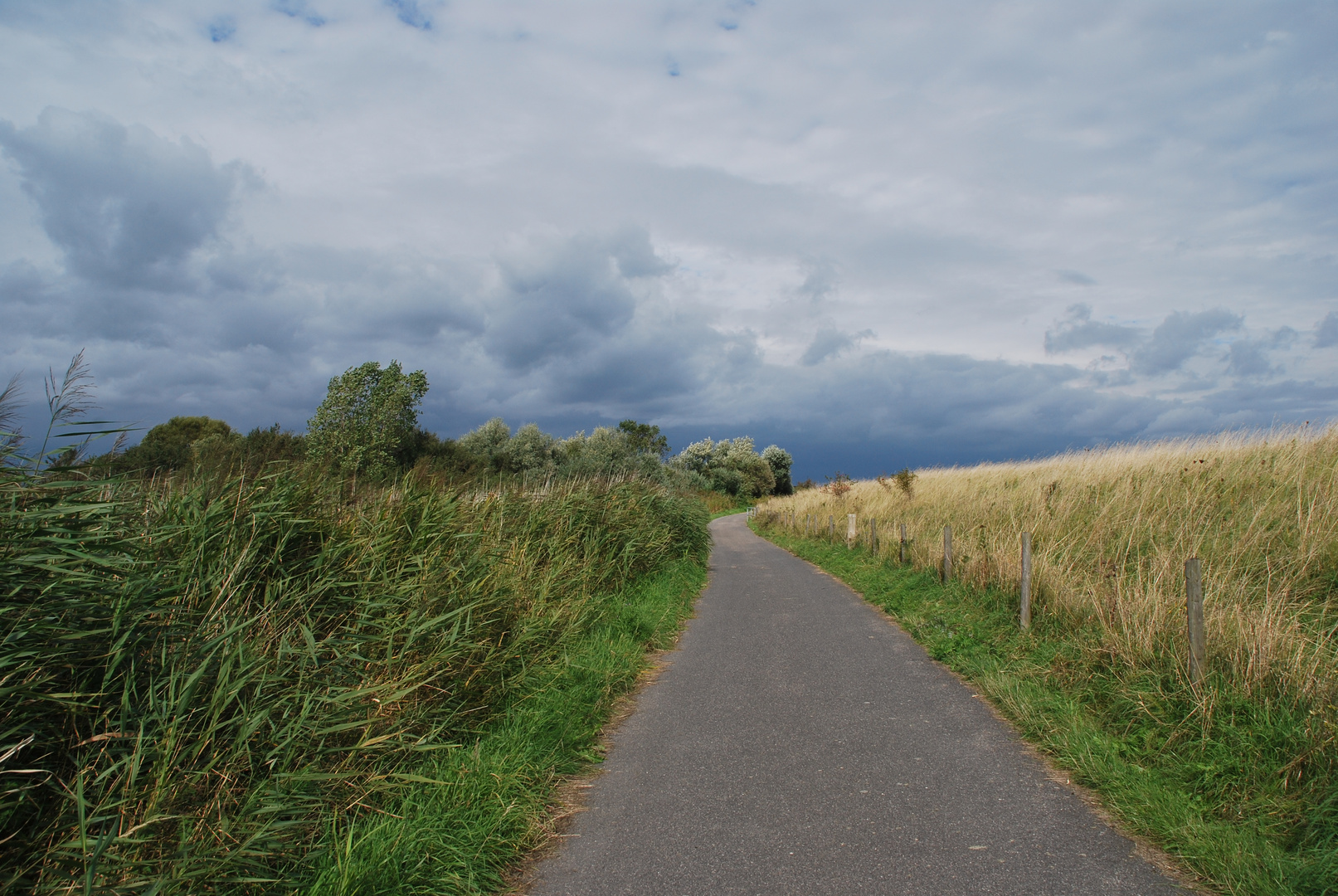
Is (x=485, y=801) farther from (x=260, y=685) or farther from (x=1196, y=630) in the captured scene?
(x=1196, y=630)

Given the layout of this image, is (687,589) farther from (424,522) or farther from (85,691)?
(85,691)

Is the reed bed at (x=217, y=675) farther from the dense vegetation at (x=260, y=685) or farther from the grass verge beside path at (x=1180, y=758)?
the grass verge beside path at (x=1180, y=758)

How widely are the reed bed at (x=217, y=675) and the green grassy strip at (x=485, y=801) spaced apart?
Answer: 104 millimetres

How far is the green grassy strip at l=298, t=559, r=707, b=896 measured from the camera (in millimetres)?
2986

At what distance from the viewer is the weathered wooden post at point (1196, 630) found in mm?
4762

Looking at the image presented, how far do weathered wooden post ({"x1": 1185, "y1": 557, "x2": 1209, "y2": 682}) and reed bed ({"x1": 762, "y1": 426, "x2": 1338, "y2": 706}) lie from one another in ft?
Answer: 0.49

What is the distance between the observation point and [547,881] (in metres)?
3.22

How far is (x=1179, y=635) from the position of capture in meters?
5.21

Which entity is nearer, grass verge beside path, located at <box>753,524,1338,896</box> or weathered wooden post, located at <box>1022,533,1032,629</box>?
grass verge beside path, located at <box>753,524,1338,896</box>

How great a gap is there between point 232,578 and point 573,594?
16.0 ft

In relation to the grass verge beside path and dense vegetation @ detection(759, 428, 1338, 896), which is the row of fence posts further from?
the grass verge beside path

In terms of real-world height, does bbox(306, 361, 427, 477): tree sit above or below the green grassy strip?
above

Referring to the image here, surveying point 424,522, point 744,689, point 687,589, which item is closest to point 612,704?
point 744,689

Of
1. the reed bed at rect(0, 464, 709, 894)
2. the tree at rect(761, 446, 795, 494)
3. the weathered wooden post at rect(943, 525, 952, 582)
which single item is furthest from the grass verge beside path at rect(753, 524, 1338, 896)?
the tree at rect(761, 446, 795, 494)
